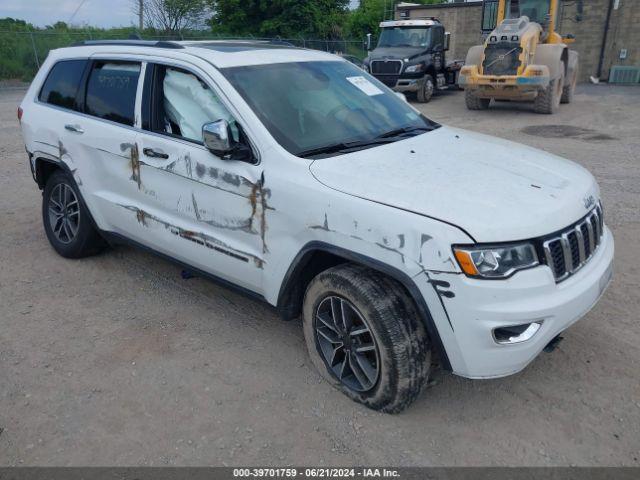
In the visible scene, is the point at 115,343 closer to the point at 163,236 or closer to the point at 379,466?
the point at 163,236

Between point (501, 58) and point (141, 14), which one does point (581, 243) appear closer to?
point (501, 58)

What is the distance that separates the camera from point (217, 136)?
3.07 meters

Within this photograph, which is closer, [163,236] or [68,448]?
[68,448]

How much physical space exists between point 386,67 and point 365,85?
12893mm

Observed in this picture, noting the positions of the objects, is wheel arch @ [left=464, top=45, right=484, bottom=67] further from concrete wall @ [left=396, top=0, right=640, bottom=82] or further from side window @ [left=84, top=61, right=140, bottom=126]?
side window @ [left=84, top=61, right=140, bottom=126]

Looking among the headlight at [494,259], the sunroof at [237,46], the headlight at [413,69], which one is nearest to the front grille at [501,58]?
the headlight at [413,69]

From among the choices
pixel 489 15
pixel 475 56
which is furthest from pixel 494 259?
pixel 489 15

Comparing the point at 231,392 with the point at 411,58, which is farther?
the point at 411,58

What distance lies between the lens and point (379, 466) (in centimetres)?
267

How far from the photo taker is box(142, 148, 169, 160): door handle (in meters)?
3.68

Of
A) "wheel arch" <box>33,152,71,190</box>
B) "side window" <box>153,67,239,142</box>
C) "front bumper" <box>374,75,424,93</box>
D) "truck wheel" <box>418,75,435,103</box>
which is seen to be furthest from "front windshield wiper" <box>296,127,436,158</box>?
"truck wheel" <box>418,75,435,103</box>

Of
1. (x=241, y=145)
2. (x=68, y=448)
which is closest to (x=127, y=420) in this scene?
(x=68, y=448)

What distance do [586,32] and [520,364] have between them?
24.4m

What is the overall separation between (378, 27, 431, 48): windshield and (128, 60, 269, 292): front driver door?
14581 millimetres
